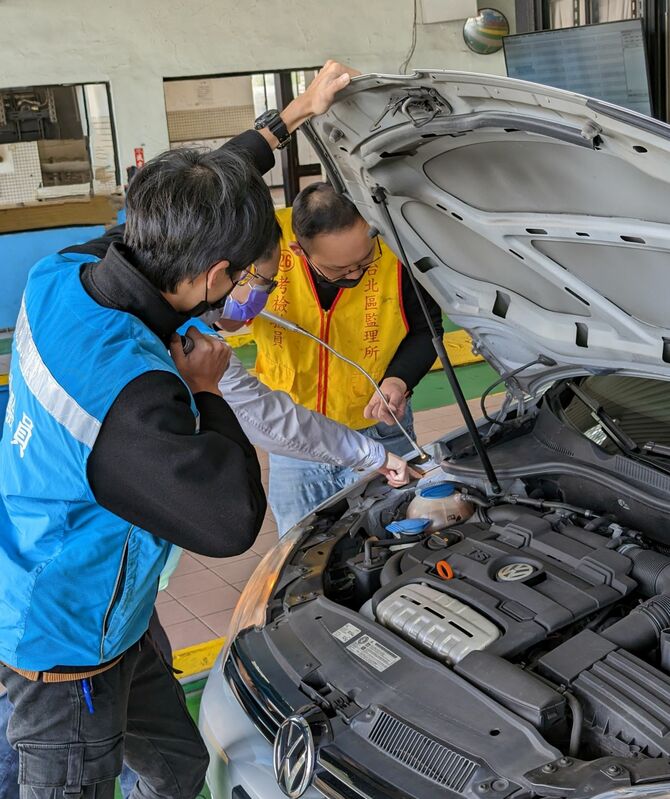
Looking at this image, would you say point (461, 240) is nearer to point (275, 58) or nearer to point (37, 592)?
point (37, 592)

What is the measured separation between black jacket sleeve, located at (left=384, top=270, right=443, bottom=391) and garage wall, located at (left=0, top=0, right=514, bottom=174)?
582cm

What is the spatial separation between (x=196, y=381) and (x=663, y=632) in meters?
1.08

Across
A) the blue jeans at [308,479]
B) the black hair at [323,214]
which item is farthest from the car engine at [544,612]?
the black hair at [323,214]

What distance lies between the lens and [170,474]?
165 cm

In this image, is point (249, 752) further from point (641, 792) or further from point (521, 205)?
point (521, 205)

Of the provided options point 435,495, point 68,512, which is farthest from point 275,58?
point 68,512

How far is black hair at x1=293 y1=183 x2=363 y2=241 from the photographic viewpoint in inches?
117

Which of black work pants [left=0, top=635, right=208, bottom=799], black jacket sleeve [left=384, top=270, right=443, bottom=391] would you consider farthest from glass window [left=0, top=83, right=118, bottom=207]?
black work pants [left=0, top=635, right=208, bottom=799]

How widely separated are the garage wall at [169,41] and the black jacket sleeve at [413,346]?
229 inches

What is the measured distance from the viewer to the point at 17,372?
6.38ft

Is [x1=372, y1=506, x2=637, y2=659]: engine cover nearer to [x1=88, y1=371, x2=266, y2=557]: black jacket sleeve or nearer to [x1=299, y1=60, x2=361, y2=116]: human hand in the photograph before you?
[x1=88, y1=371, x2=266, y2=557]: black jacket sleeve

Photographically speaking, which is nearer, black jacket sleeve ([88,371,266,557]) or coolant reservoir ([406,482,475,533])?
black jacket sleeve ([88,371,266,557])

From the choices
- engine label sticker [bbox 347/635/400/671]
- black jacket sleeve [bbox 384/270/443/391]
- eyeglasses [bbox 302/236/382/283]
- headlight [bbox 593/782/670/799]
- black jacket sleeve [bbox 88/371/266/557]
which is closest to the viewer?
headlight [bbox 593/782/670/799]

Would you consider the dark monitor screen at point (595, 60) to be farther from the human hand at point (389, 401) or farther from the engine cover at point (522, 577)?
the engine cover at point (522, 577)
